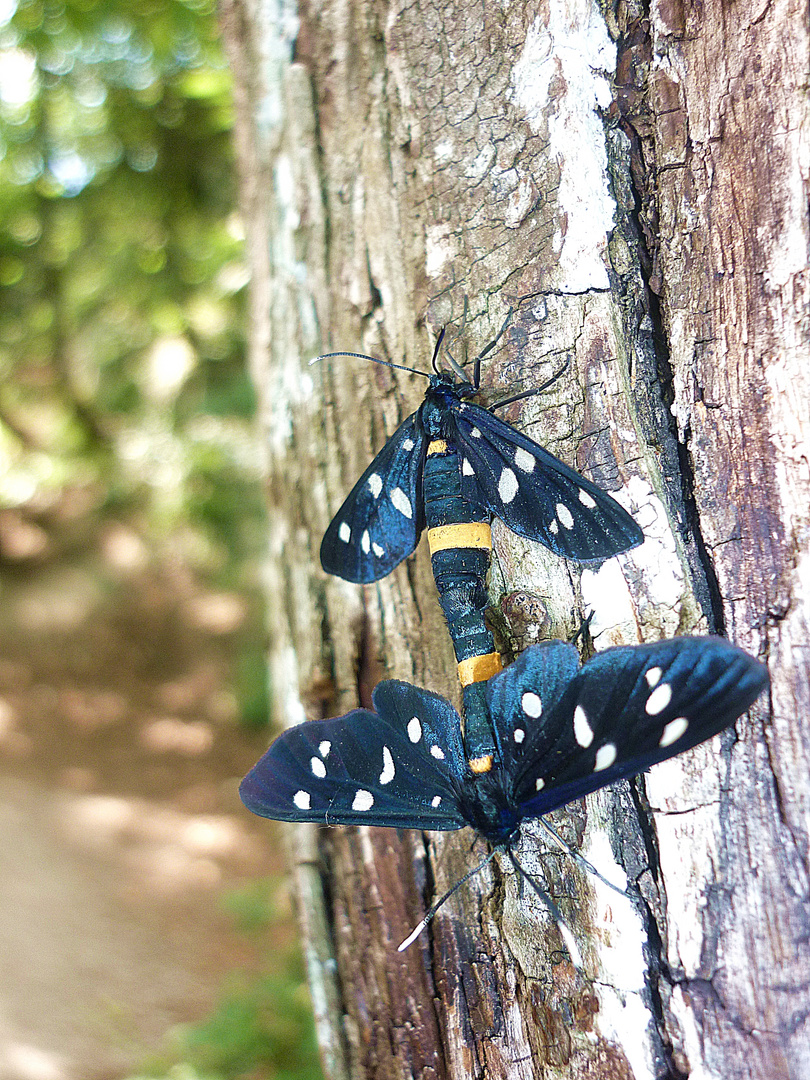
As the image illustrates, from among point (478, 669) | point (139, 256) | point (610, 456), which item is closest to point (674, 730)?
point (478, 669)

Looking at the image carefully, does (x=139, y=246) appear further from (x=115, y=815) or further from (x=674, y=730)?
(x=674, y=730)

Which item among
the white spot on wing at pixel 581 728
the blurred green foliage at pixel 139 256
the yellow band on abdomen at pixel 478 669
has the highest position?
the blurred green foliage at pixel 139 256

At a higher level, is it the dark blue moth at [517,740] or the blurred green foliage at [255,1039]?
the dark blue moth at [517,740]

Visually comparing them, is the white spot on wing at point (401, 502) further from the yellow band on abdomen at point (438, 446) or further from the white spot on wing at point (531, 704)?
the white spot on wing at point (531, 704)

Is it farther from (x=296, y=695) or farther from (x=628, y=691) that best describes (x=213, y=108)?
(x=628, y=691)

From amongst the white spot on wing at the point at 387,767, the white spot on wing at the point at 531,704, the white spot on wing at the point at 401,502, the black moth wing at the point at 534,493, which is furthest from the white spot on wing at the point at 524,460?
the white spot on wing at the point at 387,767

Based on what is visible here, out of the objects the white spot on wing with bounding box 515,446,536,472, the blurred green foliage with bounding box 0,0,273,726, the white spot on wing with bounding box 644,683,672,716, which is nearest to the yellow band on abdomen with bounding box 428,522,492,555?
the white spot on wing with bounding box 515,446,536,472
